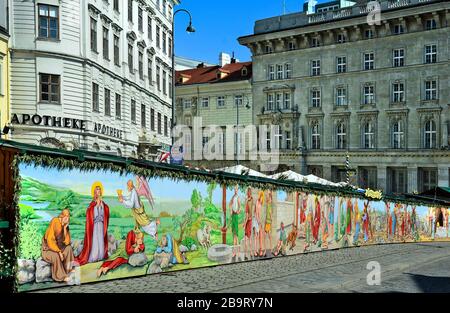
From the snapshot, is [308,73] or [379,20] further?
[308,73]

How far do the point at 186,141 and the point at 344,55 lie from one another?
76.3 feet

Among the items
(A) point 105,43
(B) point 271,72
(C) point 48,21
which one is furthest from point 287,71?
(C) point 48,21

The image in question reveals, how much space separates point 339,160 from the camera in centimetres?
6981

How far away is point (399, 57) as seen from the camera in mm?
65562

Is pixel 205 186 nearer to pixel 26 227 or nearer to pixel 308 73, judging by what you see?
pixel 26 227

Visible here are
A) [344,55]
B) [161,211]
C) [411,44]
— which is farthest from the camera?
[344,55]

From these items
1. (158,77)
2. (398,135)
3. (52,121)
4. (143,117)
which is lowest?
(52,121)

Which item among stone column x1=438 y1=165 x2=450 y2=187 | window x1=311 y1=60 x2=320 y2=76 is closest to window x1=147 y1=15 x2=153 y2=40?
window x1=311 y1=60 x2=320 y2=76

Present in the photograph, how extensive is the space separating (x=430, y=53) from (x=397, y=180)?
523 inches

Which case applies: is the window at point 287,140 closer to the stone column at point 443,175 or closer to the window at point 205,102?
the window at point 205,102

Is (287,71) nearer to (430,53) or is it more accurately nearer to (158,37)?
(430,53)

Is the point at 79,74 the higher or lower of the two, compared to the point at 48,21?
lower

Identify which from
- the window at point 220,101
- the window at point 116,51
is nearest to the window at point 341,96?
the window at point 220,101
